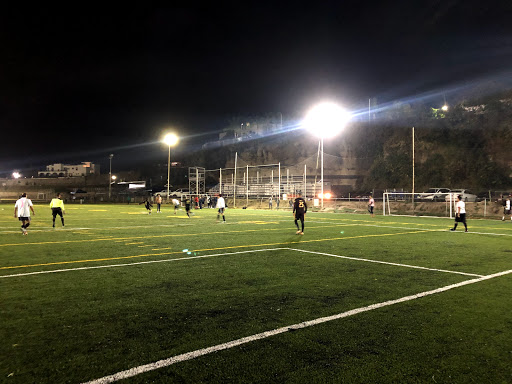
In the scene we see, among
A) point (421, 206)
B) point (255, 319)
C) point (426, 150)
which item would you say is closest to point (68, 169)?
point (426, 150)

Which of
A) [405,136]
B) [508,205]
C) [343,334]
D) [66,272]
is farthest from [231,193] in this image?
[343,334]

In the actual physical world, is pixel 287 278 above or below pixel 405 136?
below

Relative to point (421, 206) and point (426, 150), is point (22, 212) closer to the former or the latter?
point (421, 206)

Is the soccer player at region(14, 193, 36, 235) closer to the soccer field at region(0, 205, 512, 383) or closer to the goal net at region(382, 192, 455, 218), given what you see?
the soccer field at region(0, 205, 512, 383)

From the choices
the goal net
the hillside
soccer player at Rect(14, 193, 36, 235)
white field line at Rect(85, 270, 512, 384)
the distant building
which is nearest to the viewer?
white field line at Rect(85, 270, 512, 384)

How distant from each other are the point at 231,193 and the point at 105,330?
194 feet

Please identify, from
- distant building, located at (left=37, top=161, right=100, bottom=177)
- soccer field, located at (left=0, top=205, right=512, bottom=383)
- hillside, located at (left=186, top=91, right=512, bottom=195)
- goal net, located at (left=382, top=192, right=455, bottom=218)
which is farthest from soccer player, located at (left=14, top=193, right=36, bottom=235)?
distant building, located at (left=37, top=161, right=100, bottom=177)

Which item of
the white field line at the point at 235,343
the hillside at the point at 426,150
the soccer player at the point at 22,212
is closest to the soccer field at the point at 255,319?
the white field line at the point at 235,343

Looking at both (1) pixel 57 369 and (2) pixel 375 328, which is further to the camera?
(2) pixel 375 328

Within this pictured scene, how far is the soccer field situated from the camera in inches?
137

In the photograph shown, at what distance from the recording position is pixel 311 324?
15.5ft

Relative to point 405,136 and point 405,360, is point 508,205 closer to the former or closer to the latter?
point 405,360

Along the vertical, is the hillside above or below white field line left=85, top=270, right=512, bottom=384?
above

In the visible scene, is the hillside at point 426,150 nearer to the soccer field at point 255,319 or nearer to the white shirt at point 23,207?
the soccer field at point 255,319
